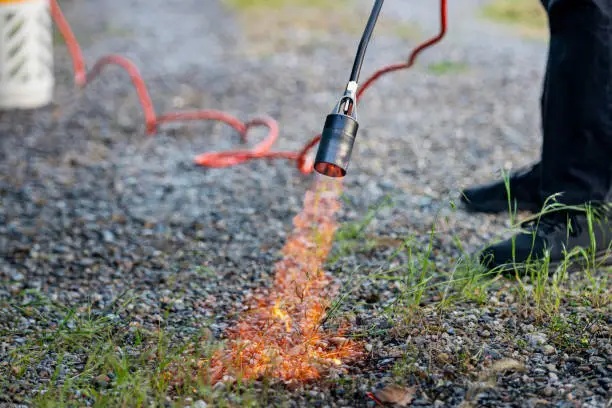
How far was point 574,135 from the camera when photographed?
2172 mm

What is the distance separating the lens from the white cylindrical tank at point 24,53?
373 cm

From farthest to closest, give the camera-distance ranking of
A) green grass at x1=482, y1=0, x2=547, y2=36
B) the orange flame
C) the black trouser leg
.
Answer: green grass at x1=482, y1=0, x2=547, y2=36 → the black trouser leg → the orange flame

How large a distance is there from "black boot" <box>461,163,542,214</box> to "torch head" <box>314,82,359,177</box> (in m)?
0.75

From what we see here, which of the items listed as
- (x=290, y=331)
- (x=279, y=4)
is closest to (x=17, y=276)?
(x=290, y=331)

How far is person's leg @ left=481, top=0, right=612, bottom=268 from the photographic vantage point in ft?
6.83

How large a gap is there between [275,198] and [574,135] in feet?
3.57

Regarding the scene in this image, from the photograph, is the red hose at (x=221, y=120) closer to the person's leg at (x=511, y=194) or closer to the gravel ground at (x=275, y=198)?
the gravel ground at (x=275, y=198)

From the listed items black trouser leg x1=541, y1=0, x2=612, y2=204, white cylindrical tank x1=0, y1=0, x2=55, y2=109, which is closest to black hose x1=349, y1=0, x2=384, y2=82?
black trouser leg x1=541, y1=0, x2=612, y2=204

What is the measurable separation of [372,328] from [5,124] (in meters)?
2.44

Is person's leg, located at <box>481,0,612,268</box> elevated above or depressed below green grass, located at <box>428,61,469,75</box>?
above

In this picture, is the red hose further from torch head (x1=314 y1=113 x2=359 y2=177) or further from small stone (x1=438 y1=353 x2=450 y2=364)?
small stone (x1=438 y1=353 x2=450 y2=364)

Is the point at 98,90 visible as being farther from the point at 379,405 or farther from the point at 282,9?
the point at 379,405

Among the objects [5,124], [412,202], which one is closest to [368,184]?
[412,202]

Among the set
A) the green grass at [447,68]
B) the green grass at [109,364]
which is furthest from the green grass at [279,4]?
the green grass at [109,364]
